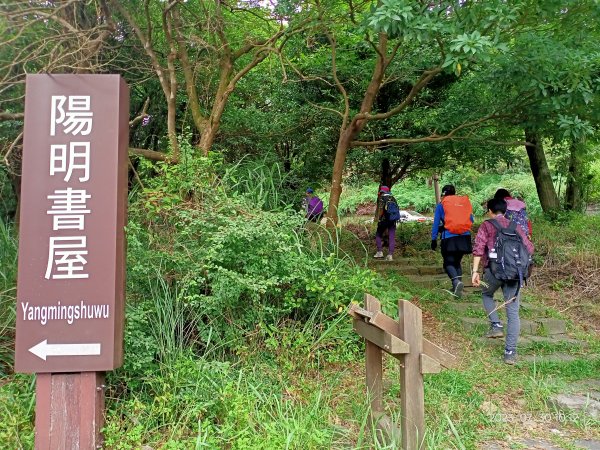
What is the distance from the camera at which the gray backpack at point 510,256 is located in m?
4.58

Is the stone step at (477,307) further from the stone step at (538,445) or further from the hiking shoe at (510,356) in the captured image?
the stone step at (538,445)

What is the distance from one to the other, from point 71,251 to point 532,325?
16.6 ft

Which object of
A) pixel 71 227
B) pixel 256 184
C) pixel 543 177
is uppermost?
pixel 543 177

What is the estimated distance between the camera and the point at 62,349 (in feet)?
9.71

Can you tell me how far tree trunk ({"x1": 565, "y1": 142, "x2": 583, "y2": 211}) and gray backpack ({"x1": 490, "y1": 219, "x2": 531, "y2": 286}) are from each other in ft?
22.3

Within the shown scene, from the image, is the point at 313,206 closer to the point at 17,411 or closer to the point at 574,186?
the point at 17,411

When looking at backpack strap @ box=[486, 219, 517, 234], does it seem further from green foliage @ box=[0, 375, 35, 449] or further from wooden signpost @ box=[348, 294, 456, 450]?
green foliage @ box=[0, 375, 35, 449]

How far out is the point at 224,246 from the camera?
393 centimetres

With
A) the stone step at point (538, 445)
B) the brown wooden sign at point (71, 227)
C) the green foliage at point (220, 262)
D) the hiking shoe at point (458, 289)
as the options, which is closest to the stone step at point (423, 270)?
the hiking shoe at point (458, 289)

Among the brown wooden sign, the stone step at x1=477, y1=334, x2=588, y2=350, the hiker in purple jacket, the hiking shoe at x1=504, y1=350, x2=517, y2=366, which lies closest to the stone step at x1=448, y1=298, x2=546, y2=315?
the stone step at x1=477, y1=334, x2=588, y2=350

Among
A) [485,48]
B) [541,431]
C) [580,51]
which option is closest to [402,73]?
[580,51]

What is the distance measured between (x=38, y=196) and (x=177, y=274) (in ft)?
4.36

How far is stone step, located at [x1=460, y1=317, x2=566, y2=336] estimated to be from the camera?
5.52 m

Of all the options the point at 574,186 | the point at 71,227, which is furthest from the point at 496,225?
the point at 574,186
